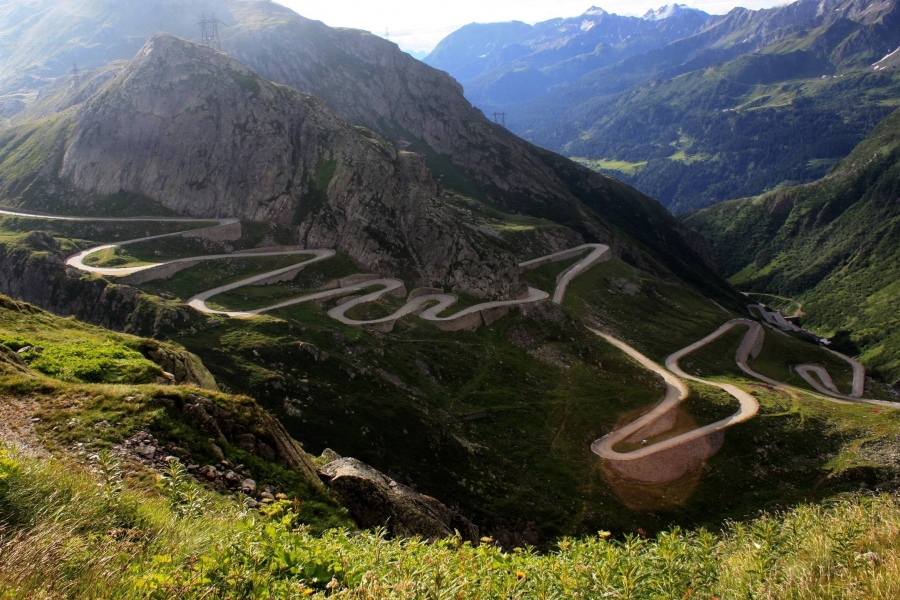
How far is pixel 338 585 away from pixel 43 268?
9142cm

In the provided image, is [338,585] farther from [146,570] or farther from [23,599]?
[23,599]

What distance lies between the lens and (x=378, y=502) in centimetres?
2425

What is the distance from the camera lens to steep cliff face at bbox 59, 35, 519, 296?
10944 cm

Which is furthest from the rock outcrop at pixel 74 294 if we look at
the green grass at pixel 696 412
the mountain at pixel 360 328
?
the green grass at pixel 696 412

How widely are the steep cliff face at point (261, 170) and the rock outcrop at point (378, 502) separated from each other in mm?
79917

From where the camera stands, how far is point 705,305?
165875mm

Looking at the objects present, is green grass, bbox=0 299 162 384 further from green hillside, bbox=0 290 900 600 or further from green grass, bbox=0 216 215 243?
green grass, bbox=0 216 215 243

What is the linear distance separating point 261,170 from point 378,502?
103728mm

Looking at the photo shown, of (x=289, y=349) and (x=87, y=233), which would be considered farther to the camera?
(x=87, y=233)

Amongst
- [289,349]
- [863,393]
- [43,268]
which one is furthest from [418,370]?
[863,393]

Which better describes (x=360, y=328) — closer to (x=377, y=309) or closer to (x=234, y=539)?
(x=377, y=309)

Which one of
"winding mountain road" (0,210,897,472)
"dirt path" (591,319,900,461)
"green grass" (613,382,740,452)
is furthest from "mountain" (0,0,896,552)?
"dirt path" (591,319,900,461)

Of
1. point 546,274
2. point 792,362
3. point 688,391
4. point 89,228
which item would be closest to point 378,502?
point 688,391

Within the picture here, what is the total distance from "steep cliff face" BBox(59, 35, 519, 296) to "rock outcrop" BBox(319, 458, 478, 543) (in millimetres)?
79917
